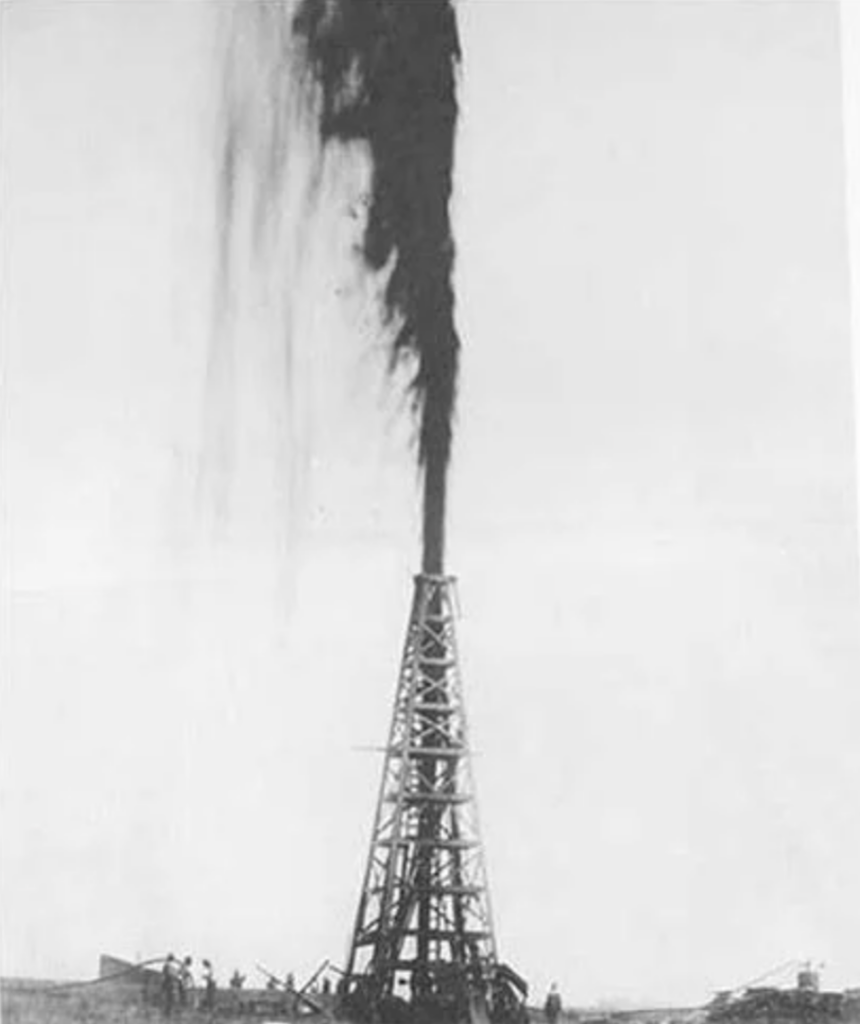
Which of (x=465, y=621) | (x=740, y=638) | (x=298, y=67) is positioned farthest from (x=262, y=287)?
(x=740, y=638)

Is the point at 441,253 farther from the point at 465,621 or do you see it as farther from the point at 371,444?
the point at 465,621

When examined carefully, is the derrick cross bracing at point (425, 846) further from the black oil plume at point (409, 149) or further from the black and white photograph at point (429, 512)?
the black oil plume at point (409, 149)

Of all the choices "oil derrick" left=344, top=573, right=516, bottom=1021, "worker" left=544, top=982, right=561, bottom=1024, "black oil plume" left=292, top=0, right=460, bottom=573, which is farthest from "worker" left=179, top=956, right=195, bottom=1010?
"black oil plume" left=292, top=0, right=460, bottom=573

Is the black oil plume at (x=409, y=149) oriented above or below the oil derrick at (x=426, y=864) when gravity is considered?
above

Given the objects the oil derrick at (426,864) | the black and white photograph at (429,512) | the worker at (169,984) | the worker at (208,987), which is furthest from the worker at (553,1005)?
the worker at (169,984)

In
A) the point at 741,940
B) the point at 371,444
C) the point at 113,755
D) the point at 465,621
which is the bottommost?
the point at 741,940

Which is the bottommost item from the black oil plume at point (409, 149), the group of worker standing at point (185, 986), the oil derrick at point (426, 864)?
the group of worker standing at point (185, 986)

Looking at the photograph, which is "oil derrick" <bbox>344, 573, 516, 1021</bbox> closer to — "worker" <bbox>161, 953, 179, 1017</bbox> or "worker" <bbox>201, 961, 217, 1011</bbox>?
"worker" <bbox>201, 961, 217, 1011</bbox>

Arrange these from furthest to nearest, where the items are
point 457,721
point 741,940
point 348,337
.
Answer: point 348,337 → point 457,721 → point 741,940
